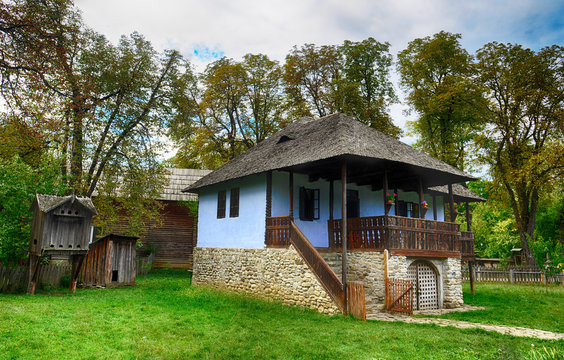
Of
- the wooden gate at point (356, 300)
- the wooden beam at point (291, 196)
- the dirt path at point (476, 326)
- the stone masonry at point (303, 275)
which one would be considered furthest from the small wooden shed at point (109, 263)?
the dirt path at point (476, 326)

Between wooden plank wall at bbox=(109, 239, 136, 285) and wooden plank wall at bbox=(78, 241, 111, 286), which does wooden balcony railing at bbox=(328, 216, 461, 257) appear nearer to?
wooden plank wall at bbox=(109, 239, 136, 285)

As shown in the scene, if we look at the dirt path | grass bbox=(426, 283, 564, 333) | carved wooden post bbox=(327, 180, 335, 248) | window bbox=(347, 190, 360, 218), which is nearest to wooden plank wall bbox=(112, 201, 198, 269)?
window bbox=(347, 190, 360, 218)

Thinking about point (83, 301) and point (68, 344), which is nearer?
point (68, 344)

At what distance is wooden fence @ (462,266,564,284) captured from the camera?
2200 centimetres

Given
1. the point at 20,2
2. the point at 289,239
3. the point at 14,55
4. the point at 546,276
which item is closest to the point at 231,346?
the point at 289,239

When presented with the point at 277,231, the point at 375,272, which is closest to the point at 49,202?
the point at 277,231

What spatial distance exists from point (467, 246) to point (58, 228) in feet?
52.0

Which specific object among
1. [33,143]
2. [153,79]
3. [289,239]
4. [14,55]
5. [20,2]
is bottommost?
[289,239]

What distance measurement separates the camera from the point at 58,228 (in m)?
12.9

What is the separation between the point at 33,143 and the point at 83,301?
225 inches

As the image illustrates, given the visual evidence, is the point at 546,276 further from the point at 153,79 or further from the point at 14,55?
the point at 14,55

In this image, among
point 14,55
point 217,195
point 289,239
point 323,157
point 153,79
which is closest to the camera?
point 14,55

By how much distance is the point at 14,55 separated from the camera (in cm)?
831

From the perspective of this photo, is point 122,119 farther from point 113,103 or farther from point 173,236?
point 173,236
